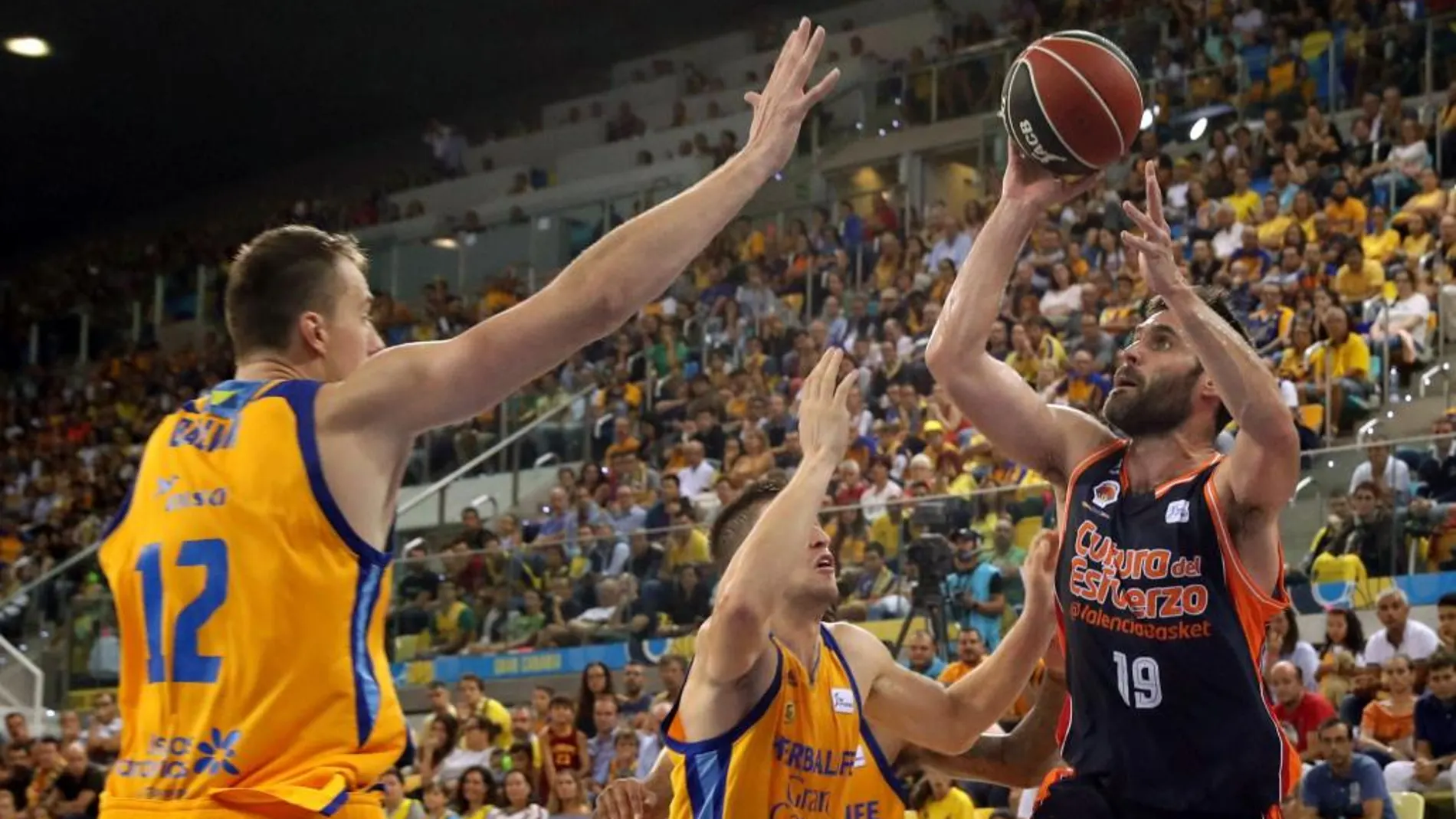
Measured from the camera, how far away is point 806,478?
4262 millimetres

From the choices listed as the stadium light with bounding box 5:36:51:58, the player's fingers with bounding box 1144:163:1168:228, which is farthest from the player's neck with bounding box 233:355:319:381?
the stadium light with bounding box 5:36:51:58

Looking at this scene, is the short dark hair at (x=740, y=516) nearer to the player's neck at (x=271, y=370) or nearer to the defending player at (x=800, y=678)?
the defending player at (x=800, y=678)

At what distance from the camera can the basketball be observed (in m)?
5.04

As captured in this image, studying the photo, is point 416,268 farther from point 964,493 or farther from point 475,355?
point 475,355

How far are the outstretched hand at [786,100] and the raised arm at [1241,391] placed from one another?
3.94 ft

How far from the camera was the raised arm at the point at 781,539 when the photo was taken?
423cm

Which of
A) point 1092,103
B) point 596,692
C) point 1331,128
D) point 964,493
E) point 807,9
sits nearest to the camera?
point 1092,103

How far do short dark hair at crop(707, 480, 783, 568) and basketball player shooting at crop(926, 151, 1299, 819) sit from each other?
69 cm

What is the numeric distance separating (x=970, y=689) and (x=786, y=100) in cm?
219

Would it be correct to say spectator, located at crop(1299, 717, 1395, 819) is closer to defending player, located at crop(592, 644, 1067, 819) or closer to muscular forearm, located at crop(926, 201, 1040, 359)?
defending player, located at crop(592, 644, 1067, 819)

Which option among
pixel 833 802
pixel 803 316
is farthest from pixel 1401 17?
pixel 833 802

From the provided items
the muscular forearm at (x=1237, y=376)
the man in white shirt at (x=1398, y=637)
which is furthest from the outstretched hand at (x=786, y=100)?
the man in white shirt at (x=1398, y=637)

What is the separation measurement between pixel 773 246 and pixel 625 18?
22.9 ft

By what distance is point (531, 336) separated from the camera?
306 cm
